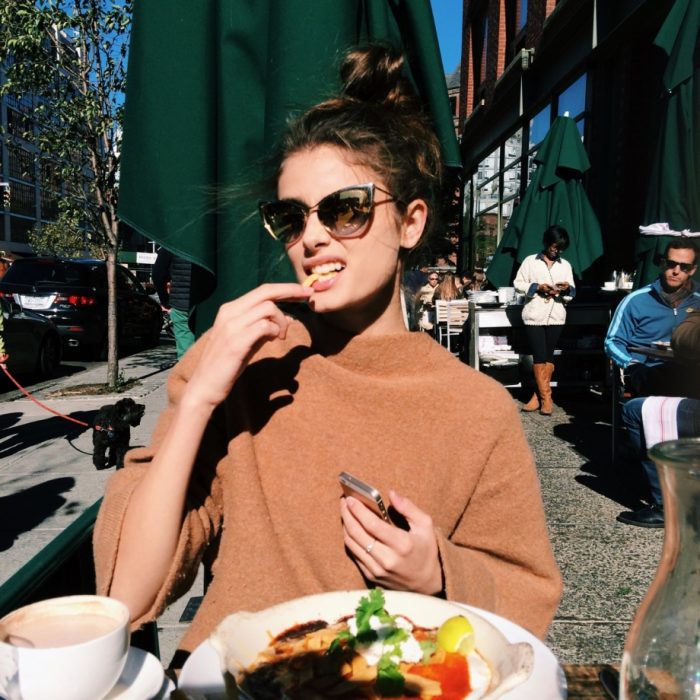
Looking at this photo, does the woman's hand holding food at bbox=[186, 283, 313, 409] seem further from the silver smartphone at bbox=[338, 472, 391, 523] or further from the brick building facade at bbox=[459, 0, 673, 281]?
the brick building facade at bbox=[459, 0, 673, 281]

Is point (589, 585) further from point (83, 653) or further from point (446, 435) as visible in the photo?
point (83, 653)

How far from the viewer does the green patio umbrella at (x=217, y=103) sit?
2113 mm

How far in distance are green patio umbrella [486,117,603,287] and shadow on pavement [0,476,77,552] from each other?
633 cm

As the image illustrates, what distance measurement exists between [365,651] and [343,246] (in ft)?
3.08

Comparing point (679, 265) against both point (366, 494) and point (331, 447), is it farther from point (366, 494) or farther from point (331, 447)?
point (366, 494)

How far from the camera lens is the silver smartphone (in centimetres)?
132

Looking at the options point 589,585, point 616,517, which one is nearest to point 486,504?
point 589,585

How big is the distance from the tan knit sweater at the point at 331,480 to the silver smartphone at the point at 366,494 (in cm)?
23

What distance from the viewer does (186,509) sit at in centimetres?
154

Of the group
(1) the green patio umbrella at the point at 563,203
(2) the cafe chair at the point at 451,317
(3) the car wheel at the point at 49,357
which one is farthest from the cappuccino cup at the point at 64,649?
(3) the car wheel at the point at 49,357

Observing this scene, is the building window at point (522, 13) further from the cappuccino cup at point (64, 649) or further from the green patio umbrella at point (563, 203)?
the cappuccino cup at point (64, 649)

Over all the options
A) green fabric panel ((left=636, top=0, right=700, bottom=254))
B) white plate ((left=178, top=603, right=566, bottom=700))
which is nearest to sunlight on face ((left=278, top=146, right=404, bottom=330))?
white plate ((left=178, top=603, right=566, bottom=700))

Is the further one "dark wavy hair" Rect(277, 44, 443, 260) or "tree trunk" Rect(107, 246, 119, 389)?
"tree trunk" Rect(107, 246, 119, 389)

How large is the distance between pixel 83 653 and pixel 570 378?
8.91 m
